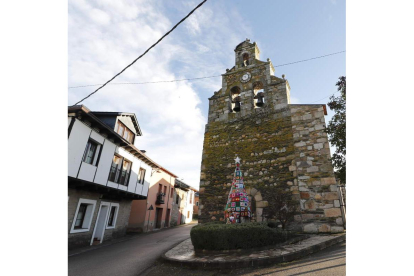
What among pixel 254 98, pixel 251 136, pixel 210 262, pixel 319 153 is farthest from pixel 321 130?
pixel 210 262

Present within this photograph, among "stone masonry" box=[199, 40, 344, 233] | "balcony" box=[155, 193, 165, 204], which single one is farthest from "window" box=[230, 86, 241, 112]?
"balcony" box=[155, 193, 165, 204]

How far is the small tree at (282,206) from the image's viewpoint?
6492mm

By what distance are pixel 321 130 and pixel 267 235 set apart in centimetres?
437

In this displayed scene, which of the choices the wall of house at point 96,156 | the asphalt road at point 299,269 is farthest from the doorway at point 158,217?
the asphalt road at point 299,269

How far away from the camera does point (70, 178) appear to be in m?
8.22

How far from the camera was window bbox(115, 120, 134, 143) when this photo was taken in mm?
12260

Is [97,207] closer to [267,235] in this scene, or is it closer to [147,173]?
[147,173]

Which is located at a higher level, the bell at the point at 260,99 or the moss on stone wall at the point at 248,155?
the bell at the point at 260,99

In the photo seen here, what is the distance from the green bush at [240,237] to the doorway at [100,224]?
7889 millimetres

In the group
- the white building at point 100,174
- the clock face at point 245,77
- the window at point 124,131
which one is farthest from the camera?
the window at point 124,131

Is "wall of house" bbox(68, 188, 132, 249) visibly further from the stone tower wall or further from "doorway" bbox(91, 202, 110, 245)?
the stone tower wall

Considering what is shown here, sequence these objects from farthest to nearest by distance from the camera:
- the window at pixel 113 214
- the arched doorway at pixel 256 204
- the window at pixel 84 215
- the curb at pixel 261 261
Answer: the window at pixel 113 214
the window at pixel 84 215
the arched doorway at pixel 256 204
the curb at pixel 261 261

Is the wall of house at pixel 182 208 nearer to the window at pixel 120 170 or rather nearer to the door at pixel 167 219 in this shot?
the door at pixel 167 219

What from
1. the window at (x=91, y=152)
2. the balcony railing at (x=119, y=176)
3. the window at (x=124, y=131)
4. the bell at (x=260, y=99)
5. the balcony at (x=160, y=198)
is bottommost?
the balcony at (x=160, y=198)
